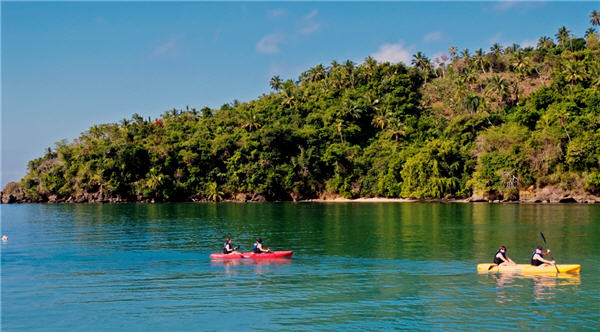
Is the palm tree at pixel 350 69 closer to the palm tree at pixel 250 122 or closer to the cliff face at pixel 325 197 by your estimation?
the palm tree at pixel 250 122

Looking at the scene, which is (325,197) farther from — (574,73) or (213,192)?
(574,73)

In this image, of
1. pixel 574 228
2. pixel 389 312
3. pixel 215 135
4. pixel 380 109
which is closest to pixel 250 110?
pixel 215 135

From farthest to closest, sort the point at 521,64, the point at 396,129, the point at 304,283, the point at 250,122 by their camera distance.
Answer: the point at 521,64 < the point at 250,122 < the point at 396,129 < the point at 304,283

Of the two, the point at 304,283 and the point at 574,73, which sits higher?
the point at 574,73

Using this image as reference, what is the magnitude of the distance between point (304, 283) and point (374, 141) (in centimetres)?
9294

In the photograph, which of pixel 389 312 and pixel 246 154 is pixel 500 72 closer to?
pixel 246 154

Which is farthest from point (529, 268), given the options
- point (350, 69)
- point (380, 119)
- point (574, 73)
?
point (350, 69)

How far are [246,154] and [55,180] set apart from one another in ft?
157

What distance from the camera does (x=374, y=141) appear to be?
117000 millimetres

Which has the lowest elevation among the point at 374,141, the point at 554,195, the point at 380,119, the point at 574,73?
the point at 554,195

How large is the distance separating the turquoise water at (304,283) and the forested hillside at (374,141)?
43508 mm

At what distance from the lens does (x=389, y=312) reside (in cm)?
2105

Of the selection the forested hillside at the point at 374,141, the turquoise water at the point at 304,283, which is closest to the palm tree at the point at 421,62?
the forested hillside at the point at 374,141

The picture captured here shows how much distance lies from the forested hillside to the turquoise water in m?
43.5
